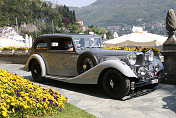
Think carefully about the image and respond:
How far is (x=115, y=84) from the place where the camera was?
18.2ft

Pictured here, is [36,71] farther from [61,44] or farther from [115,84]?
[115,84]


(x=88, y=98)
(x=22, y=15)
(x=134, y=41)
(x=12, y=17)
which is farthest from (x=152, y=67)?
(x=22, y=15)

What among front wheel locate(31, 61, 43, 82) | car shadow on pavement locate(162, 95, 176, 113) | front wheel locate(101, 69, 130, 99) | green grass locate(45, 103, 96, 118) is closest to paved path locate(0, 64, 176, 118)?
car shadow on pavement locate(162, 95, 176, 113)

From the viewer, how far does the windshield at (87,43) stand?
266 inches

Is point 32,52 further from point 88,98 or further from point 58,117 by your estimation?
point 58,117

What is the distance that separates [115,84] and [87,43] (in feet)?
6.37

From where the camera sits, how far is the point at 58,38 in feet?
23.9

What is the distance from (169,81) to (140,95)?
1893 mm

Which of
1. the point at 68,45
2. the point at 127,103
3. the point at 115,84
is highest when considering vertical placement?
the point at 68,45

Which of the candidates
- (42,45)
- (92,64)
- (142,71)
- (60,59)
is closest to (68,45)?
(60,59)

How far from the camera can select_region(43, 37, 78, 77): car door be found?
667 centimetres

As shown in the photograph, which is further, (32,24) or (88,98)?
(32,24)

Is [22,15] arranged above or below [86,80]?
above

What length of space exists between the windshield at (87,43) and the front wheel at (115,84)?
1493mm
